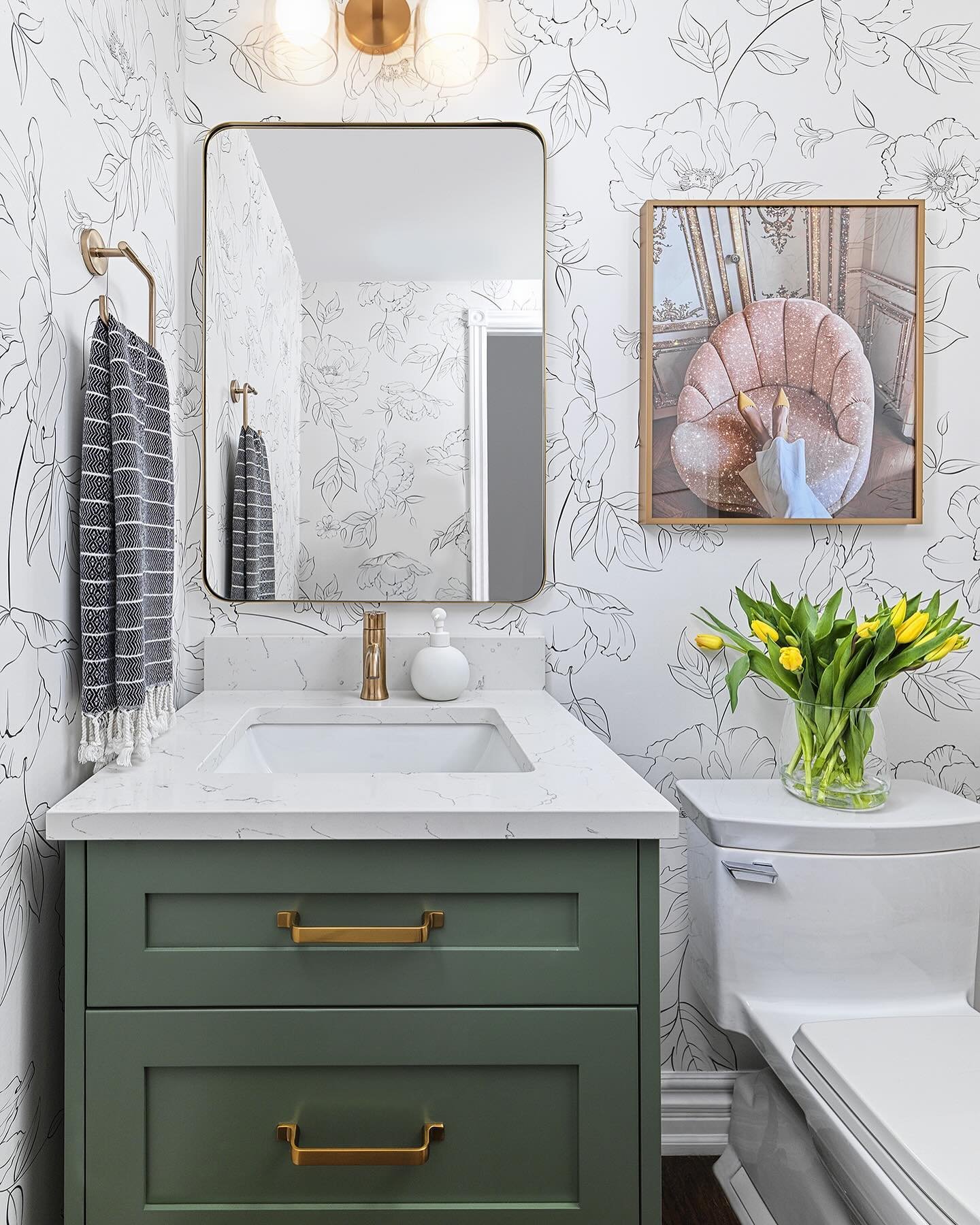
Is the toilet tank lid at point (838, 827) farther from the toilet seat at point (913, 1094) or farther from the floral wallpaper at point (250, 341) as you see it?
the floral wallpaper at point (250, 341)

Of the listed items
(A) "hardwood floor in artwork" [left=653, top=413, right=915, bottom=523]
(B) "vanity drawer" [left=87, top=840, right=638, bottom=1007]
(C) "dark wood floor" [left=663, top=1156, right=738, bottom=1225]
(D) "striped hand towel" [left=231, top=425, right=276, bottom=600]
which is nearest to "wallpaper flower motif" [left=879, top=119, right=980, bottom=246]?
(A) "hardwood floor in artwork" [left=653, top=413, right=915, bottom=523]

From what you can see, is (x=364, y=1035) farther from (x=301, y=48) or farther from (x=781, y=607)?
(x=301, y=48)

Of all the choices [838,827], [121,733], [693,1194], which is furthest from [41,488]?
[693,1194]

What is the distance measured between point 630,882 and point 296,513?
98cm

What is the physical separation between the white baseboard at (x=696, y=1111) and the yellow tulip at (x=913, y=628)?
0.94 meters

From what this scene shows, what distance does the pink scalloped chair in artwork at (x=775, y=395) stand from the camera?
1.56 m

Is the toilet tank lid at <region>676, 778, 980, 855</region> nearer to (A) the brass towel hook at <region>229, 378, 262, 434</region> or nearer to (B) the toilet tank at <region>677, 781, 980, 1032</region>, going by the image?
(B) the toilet tank at <region>677, 781, 980, 1032</region>

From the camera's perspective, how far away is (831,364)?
156 centimetres

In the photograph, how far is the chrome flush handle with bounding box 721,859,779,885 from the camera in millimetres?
1279

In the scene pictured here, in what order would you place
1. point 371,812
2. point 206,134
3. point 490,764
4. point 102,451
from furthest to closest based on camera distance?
point 206,134 → point 490,764 → point 102,451 → point 371,812

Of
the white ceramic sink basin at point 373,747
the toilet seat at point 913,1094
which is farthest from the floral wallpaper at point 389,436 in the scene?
the toilet seat at point 913,1094

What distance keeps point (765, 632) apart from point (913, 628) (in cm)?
22

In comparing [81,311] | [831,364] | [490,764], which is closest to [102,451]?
[81,311]

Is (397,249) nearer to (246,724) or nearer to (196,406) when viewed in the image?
(196,406)
